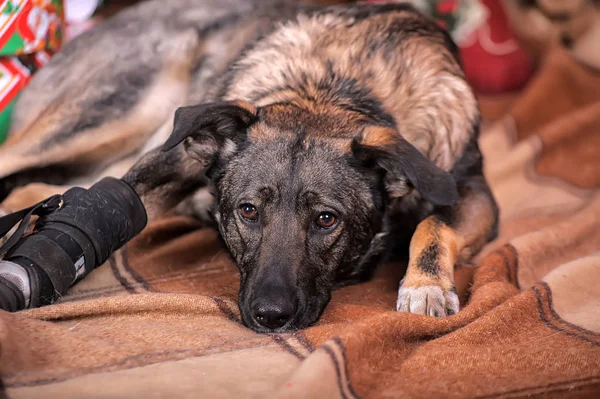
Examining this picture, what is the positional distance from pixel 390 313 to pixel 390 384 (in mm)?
253

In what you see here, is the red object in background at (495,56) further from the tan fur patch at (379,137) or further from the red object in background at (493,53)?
the tan fur patch at (379,137)

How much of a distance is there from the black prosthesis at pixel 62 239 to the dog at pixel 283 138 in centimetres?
28

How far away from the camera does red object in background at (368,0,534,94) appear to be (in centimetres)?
452

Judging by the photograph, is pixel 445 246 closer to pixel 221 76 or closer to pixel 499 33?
pixel 221 76

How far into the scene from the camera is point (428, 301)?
7.68 feet

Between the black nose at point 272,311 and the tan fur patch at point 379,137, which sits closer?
the black nose at point 272,311

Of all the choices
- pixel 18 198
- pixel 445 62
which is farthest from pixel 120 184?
pixel 445 62

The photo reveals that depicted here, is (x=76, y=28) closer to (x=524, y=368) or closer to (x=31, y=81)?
(x=31, y=81)

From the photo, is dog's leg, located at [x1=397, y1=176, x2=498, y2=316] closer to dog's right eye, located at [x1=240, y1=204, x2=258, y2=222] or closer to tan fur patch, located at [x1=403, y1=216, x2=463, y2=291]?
tan fur patch, located at [x1=403, y1=216, x2=463, y2=291]

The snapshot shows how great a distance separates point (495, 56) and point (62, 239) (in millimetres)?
3145

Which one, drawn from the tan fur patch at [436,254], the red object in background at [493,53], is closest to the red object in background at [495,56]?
the red object in background at [493,53]

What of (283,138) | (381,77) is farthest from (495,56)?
(283,138)

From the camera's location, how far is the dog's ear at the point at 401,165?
220cm

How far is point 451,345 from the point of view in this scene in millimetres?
2072
